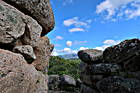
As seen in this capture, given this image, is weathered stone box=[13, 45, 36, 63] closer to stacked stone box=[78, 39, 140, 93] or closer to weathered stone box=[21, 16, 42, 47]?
weathered stone box=[21, 16, 42, 47]

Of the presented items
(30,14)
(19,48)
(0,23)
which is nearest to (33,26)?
(30,14)

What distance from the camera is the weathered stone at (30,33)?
9.36 feet

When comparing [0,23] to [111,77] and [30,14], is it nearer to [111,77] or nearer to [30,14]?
[30,14]

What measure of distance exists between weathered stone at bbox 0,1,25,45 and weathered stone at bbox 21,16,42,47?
0.15 meters

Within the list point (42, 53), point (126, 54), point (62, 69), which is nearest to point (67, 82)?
point (62, 69)

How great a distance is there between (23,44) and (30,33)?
23cm

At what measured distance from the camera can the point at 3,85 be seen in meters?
2.09

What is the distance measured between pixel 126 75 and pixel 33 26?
412 centimetres

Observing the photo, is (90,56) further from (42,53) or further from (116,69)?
(42,53)

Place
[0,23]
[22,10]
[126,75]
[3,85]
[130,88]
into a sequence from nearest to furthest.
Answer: [3,85] → [0,23] → [22,10] → [130,88] → [126,75]

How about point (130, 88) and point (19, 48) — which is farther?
point (130, 88)

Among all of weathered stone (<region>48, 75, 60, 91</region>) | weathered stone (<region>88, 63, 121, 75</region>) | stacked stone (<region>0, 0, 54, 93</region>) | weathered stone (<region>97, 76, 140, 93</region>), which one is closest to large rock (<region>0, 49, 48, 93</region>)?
stacked stone (<region>0, 0, 54, 93</region>)

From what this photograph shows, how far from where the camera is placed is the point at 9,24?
2.42 meters

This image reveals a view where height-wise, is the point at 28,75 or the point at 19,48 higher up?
the point at 19,48
